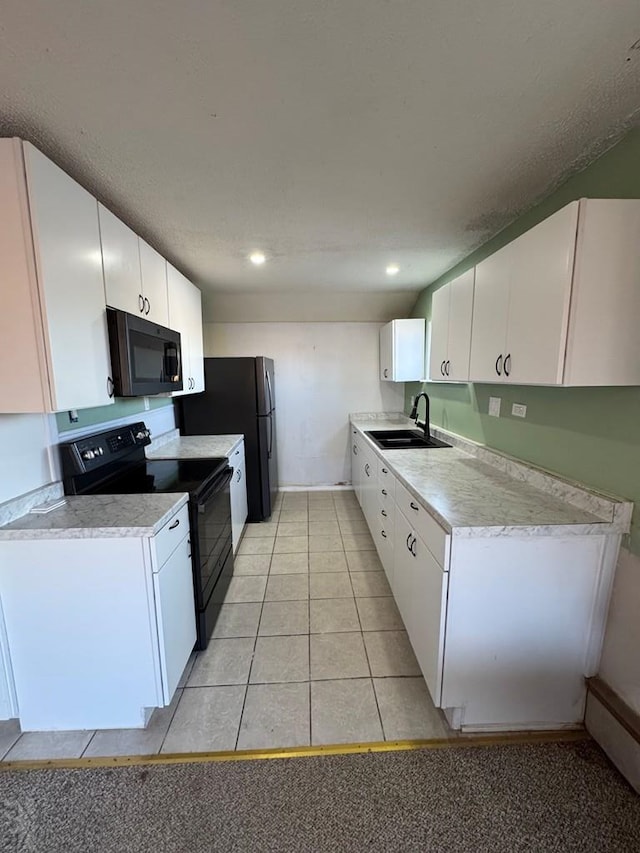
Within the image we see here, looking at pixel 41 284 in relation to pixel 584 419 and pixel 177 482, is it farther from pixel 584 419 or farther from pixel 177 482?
pixel 584 419

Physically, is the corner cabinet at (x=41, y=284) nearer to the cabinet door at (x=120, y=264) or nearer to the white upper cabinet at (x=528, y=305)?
the cabinet door at (x=120, y=264)

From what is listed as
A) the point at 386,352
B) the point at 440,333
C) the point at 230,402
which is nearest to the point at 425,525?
the point at 440,333

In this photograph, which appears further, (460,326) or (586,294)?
(460,326)

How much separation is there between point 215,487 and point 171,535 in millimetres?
518

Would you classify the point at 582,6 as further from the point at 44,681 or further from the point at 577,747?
the point at 44,681

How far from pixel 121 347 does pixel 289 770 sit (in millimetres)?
1893

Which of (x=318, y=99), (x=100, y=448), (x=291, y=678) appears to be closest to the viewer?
(x=318, y=99)

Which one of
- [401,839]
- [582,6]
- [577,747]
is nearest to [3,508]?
[401,839]

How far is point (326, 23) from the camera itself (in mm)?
882

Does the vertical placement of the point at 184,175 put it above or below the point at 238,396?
above

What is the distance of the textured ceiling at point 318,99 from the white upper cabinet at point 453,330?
42 cm

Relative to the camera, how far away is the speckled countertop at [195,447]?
2607 mm

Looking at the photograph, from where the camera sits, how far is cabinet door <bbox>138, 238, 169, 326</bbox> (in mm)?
2074

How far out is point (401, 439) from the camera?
3.33 m
